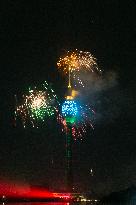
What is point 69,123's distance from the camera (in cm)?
17938

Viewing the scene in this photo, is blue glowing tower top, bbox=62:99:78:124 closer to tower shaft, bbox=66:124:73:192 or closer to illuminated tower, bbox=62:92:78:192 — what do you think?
illuminated tower, bbox=62:92:78:192

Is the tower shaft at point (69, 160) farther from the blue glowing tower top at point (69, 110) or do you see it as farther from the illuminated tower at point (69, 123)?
the blue glowing tower top at point (69, 110)

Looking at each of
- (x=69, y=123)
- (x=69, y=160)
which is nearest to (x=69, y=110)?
(x=69, y=123)

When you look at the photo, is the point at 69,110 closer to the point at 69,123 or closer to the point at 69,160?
the point at 69,123

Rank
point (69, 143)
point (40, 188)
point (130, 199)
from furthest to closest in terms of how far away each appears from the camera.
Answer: point (69, 143), point (40, 188), point (130, 199)

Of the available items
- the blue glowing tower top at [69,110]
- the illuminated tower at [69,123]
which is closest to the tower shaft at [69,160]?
the illuminated tower at [69,123]

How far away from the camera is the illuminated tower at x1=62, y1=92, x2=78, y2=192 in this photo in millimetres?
178113

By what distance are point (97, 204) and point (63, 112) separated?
337 ft

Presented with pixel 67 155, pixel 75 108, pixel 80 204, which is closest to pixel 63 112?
pixel 75 108

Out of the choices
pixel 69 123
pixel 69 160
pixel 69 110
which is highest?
pixel 69 110

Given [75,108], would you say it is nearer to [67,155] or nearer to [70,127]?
[70,127]

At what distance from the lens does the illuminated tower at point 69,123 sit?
178113 mm

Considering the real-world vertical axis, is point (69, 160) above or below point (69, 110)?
below

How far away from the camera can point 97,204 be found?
264 ft
